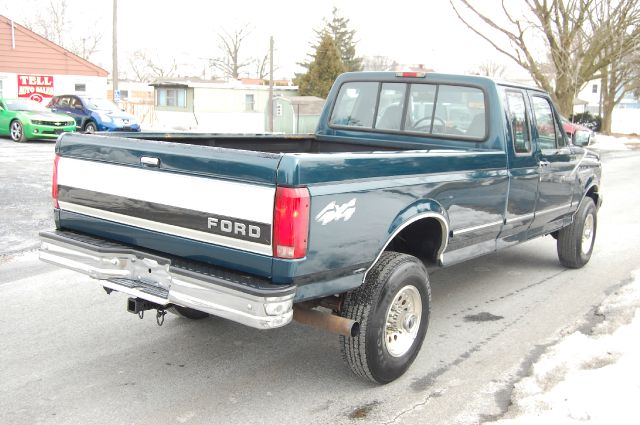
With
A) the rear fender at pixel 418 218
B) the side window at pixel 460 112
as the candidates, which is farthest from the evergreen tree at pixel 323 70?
the rear fender at pixel 418 218

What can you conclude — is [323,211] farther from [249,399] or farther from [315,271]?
[249,399]

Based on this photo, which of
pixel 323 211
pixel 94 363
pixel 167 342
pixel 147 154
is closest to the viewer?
pixel 323 211

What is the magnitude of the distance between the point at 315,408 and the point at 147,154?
1.84 m

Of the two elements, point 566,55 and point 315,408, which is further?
point 566,55

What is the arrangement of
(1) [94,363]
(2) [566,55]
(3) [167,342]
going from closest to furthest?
(1) [94,363]
(3) [167,342]
(2) [566,55]

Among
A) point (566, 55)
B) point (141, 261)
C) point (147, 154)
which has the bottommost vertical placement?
point (141, 261)

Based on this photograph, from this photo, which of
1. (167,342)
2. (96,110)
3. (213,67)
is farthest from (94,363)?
(213,67)

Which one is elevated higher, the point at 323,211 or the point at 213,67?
the point at 213,67

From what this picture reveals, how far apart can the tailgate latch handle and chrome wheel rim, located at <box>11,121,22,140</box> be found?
17.4 m

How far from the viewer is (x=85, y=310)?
5.34 metres

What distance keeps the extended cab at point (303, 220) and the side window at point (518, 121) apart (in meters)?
0.02

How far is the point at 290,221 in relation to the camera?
3.23 meters

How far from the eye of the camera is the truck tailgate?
10.9ft

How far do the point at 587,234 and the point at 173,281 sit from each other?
5.47 meters
